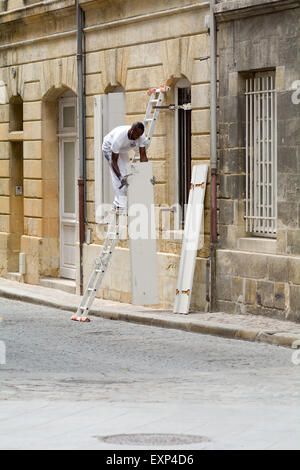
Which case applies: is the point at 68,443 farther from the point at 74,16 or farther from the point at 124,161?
the point at 74,16

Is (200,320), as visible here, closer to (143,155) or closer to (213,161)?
(213,161)

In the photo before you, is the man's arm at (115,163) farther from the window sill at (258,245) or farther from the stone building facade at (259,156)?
the window sill at (258,245)

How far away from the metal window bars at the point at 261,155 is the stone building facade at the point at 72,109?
70 cm

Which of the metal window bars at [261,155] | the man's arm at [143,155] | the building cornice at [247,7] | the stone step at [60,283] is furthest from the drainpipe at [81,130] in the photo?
the metal window bars at [261,155]

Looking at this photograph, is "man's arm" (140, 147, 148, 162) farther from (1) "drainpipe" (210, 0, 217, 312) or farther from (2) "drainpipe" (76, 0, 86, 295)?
(2) "drainpipe" (76, 0, 86, 295)

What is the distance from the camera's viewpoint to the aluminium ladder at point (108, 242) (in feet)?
54.4

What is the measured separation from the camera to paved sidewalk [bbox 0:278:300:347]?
46.5ft

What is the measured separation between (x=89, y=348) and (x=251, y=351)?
5.71ft

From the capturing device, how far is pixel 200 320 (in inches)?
615

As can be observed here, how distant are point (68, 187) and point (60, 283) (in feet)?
5.77

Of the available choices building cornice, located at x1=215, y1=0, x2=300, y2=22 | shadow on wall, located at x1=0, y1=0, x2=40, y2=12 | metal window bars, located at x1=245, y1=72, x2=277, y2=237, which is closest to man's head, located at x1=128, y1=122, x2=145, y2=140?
metal window bars, located at x1=245, y1=72, x2=277, y2=237

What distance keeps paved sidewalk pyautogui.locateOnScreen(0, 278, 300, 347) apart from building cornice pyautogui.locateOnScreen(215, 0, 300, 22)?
12.4 ft

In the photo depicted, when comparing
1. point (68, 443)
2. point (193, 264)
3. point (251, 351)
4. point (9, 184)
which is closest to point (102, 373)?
point (251, 351)

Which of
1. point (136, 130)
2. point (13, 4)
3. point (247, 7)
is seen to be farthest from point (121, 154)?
point (13, 4)
